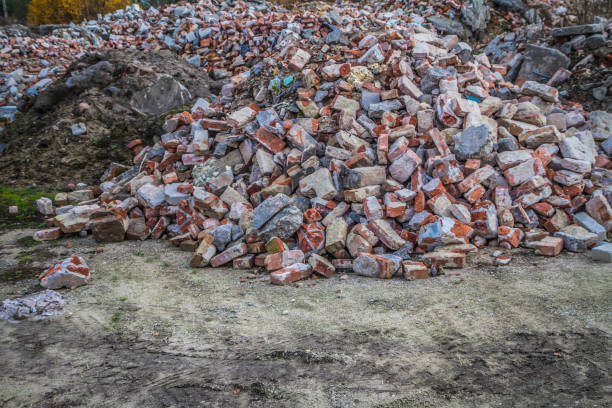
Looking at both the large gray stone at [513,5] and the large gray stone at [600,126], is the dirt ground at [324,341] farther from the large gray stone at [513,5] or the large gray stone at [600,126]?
the large gray stone at [513,5]

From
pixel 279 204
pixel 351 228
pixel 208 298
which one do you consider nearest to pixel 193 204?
pixel 279 204

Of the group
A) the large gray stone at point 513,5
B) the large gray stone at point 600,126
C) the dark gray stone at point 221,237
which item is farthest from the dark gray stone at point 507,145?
the large gray stone at point 513,5

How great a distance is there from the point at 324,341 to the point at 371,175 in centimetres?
222

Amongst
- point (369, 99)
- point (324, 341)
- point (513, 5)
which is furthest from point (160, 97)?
point (513, 5)

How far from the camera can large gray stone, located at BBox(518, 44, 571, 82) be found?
303 inches

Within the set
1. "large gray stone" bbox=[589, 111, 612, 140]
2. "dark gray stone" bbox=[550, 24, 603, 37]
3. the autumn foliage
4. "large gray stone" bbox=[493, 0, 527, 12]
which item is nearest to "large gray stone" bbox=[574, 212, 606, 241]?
"large gray stone" bbox=[589, 111, 612, 140]

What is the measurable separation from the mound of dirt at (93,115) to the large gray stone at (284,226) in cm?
419

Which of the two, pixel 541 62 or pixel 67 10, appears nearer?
pixel 541 62

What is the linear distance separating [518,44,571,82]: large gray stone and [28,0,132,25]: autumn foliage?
819 inches

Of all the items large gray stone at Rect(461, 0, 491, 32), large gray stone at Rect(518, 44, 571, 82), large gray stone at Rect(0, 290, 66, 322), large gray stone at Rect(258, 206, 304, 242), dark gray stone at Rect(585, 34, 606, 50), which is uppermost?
large gray stone at Rect(461, 0, 491, 32)

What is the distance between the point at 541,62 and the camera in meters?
7.85

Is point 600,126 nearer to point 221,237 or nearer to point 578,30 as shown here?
point 578,30

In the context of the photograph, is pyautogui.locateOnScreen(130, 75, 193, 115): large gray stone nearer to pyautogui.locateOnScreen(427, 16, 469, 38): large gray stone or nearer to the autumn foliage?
pyautogui.locateOnScreen(427, 16, 469, 38): large gray stone

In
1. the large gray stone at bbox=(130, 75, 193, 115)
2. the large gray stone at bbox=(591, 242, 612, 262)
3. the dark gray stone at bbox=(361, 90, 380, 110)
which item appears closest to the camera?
→ the large gray stone at bbox=(591, 242, 612, 262)
